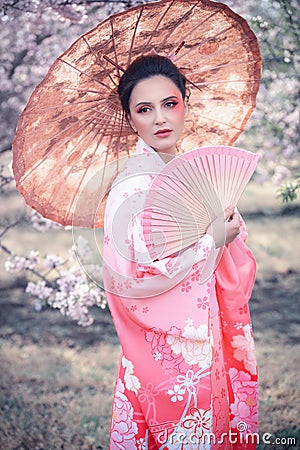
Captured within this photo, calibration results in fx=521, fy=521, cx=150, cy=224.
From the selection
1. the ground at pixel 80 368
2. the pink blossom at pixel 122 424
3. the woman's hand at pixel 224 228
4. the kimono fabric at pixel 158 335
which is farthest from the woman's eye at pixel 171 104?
the ground at pixel 80 368

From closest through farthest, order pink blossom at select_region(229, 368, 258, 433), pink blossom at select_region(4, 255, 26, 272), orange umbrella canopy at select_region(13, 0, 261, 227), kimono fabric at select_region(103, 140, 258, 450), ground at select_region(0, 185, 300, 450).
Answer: kimono fabric at select_region(103, 140, 258, 450) → orange umbrella canopy at select_region(13, 0, 261, 227) → pink blossom at select_region(229, 368, 258, 433) → ground at select_region(0, 185, 300, 450) → pink blossom at select_region(4, 255, 26, 272)

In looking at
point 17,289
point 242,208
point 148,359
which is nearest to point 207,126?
point 148,359

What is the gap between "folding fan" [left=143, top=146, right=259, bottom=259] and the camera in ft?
6.57

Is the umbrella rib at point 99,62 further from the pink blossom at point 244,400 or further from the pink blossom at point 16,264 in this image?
the pink blossom at point 16,264

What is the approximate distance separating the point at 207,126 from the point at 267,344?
3.12 meters

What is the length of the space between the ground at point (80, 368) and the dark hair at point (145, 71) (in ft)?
7.62

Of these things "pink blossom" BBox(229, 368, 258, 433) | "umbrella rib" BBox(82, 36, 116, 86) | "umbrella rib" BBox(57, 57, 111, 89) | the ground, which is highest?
"umbrella rib" BBox(82, 36, 116, 86)

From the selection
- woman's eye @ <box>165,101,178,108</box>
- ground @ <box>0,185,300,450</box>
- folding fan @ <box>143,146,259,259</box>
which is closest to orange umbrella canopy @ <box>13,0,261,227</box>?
woman's eye @ <box>165,101,178,108</box>

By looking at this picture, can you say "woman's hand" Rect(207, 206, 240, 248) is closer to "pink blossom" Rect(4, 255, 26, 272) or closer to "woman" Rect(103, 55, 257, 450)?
"woman" Rect(103, 55, 257, 450)

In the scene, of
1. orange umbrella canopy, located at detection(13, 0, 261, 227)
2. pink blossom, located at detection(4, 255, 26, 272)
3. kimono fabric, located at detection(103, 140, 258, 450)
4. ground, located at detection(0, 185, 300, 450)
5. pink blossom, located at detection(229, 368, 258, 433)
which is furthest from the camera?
pink blossom, located at detection(4, 255, 26, 272)

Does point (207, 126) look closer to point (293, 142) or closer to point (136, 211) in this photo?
point (136, 211)

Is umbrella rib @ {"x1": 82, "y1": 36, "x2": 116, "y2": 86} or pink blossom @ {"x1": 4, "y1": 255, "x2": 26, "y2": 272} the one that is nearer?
umbrella rib @ {"x1": 82, "y1": 36, "x2": 116, "y2": 86}

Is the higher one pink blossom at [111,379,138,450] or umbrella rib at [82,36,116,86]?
umbrella rib at [82,36,116,86]

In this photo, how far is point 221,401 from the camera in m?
2.12
